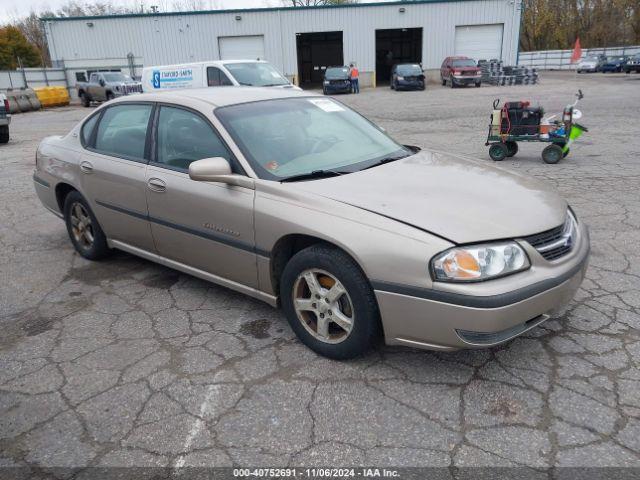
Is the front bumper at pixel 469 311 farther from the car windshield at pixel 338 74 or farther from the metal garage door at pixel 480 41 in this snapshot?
A: the metal garage door at pixel 480 41

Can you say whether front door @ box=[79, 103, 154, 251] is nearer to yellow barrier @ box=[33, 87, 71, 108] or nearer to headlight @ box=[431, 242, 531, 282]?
headlight @ box=[431, 242, 531, 282]

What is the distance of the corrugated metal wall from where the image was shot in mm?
31766

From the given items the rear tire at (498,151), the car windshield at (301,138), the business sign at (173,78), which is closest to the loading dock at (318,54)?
the business sign at (173,78)

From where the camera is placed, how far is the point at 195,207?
3623mm

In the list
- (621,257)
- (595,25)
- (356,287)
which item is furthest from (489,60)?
(356,287)

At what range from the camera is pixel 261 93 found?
4.14 m

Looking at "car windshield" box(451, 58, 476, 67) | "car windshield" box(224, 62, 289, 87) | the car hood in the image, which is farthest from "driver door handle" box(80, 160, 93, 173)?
"car windshield" box(451, 58, 476, 67)

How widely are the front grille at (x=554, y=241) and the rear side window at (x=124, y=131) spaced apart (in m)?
2.86

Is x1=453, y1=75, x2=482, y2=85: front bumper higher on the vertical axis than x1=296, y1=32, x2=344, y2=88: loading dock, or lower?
lower

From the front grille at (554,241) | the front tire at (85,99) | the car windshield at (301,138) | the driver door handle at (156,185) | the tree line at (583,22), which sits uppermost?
the tree line at (583,22)

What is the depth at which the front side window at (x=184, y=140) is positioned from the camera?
3631 mm

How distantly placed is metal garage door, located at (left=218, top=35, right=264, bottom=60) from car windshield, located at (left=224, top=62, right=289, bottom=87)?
17.8 meters

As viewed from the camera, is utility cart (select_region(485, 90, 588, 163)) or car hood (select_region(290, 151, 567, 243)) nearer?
car hood (select_region(290, 151, 567, 243))

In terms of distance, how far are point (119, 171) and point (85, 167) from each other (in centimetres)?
56
